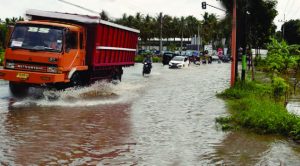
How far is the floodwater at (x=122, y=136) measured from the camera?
27.2 feet

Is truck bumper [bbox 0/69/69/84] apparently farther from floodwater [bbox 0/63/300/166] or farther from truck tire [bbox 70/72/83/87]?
truck tire [bbox 70/72/83/87]

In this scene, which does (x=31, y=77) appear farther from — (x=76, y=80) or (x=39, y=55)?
(x=76, y=80)

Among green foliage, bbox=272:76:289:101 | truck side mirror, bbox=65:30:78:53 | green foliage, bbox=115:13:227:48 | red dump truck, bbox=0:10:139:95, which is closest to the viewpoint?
red dump truck, bbox=0:10:139:95

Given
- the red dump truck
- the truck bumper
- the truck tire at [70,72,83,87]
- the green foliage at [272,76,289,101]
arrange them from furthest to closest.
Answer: the truck tire at [70,72,83,87]
the green foliage at [272,76,289,101]
the red dump truck
the truck bumper

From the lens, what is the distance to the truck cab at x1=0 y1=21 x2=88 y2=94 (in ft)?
49.9

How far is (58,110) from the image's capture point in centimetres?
1407

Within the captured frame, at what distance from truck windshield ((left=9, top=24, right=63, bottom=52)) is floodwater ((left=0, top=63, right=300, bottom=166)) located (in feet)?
6.10

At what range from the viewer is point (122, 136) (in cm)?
1048

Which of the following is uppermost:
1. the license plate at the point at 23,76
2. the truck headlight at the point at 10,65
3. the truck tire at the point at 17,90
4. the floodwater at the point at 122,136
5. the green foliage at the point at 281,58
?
the green foliage at the point at 281,58

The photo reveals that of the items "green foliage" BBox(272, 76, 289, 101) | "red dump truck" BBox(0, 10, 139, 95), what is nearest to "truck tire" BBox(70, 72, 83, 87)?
"red dump truck" BBox(0, 10, 139, 95)

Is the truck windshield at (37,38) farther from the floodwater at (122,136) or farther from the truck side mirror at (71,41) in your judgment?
the floodwater at (122,136)

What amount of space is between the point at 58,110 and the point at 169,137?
482 centimetres

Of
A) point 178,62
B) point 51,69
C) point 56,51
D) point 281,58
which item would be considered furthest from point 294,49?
point 178,62

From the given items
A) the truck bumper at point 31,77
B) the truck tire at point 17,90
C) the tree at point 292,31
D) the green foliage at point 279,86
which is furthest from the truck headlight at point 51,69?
the tree at point 292,31
